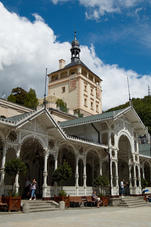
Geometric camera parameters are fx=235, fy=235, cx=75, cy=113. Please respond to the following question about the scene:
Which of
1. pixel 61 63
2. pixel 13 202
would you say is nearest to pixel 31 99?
pixel 61 63

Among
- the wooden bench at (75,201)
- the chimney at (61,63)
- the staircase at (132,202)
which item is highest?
the chimney at (61,63)

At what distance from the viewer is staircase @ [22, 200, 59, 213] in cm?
1305

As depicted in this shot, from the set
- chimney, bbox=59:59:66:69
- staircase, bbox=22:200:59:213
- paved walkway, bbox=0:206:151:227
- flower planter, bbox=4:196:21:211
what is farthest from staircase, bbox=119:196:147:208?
chimney, bbox=59:59:66:69

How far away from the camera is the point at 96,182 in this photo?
19.6 metres

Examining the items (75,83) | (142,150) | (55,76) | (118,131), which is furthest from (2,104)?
(55,76)

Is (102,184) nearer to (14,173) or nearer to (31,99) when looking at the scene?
(14,173)

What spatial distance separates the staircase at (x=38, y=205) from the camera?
514 inches

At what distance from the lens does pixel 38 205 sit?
14.5 meters

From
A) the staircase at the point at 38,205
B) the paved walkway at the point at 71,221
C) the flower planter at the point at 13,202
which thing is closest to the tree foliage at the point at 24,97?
the staircase at the point at 38,205

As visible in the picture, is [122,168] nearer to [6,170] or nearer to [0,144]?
[0,144]

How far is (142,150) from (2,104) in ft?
65.0

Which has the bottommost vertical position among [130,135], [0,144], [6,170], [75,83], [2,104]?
[6,170]

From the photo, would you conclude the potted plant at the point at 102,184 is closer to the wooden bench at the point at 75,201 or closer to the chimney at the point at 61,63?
the wooden bench at the point at 75,201

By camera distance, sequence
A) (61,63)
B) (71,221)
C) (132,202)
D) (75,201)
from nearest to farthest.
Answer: (71,221)
(75,201)
(132,202)
(61,63)
